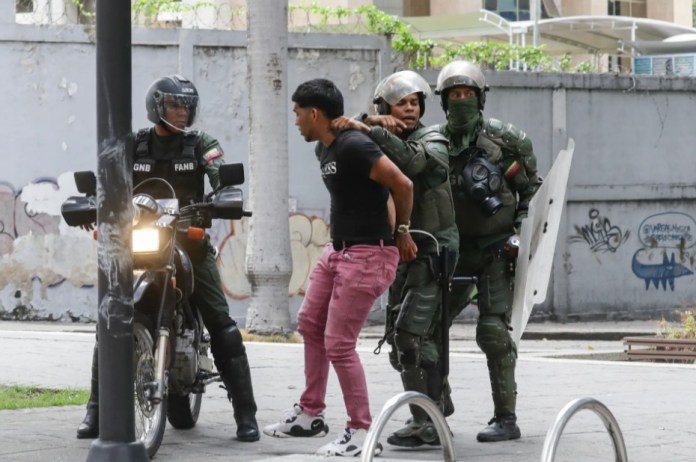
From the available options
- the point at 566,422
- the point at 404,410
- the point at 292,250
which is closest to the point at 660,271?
the point at 292,250

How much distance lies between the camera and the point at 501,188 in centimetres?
795

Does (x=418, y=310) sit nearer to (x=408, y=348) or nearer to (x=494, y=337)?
(x=408, y=348)

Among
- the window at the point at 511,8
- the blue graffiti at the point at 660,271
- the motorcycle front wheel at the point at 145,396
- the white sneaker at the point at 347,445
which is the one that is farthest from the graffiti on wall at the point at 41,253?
the window at the point at 511,8

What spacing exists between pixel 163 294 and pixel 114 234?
3.47ft

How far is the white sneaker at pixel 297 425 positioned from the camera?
25.3 ft

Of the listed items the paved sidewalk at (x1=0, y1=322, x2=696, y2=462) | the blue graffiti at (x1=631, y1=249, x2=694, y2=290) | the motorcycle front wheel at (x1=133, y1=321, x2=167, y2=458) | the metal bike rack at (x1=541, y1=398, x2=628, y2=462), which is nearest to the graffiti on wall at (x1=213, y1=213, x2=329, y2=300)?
the blue graffiti at (x1=631, y1=249, x2=694, y2=290)

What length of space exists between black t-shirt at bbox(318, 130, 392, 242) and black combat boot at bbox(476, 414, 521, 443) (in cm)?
127

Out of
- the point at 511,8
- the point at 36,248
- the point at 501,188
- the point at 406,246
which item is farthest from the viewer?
the point at 511,8

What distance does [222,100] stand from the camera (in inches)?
752

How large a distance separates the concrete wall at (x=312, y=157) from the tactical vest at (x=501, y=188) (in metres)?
10.9

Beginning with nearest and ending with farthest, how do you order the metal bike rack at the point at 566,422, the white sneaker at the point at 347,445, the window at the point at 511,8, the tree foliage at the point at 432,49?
the metal bike rack at the point at 566,422
the white sneaker at the point at 347,445
the tree foliage at the point at 432,49
the window at the point at 511,8

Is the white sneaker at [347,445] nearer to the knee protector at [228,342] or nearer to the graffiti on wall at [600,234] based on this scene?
the knee protector at [228,342]

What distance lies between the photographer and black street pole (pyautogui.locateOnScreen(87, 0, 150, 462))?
6.07 meters

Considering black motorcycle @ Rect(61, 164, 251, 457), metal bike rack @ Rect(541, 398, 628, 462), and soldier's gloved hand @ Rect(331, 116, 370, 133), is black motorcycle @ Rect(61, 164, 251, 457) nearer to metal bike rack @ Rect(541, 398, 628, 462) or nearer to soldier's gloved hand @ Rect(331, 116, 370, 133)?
soldier's gloved hand @ Rect(331, 116, 370, 133)
